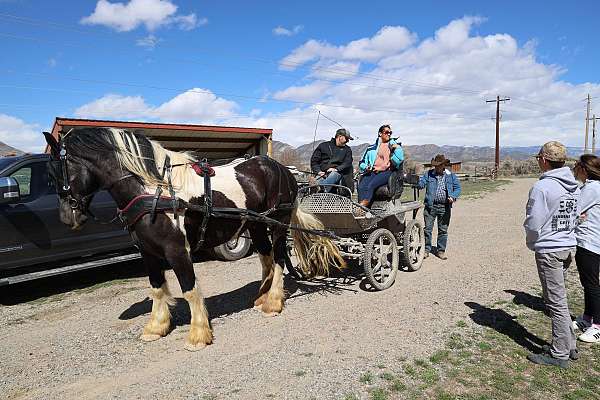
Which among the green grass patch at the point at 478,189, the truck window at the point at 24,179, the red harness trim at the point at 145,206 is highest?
the truck window at the point at 24,179

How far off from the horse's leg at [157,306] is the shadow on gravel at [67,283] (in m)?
2.81

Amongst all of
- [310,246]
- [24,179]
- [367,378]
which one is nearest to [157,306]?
[310,246]

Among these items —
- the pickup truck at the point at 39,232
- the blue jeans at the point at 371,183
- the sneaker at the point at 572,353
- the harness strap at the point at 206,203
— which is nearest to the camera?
the sneaker at the point at 572,353

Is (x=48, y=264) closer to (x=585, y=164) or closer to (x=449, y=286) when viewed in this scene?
(x=449, y=286)

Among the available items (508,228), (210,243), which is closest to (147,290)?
(210,243)

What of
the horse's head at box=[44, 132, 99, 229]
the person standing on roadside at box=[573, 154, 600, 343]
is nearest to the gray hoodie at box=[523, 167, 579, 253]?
the person standing on roadside at box=[573, 154, 600, 343]

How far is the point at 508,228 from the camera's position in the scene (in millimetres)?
11008

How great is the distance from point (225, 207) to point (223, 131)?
458cm

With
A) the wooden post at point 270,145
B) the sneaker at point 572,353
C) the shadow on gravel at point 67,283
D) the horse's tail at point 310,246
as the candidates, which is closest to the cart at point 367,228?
the horse's tail at point 310,246

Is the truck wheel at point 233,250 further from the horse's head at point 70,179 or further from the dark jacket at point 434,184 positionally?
the horse's head at point 70,179

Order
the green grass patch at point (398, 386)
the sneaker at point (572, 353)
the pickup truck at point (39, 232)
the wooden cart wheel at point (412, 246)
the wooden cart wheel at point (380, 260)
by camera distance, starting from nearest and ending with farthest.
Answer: the green grass patch at point (398, 386) < the sneaker at point (572, 353) < the pickup truck at point (39, 232) < the wooden cart wheel at point (380, 260) < the wooden cart wheel at point (412, 246)

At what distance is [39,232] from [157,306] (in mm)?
2666

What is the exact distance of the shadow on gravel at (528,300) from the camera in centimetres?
529

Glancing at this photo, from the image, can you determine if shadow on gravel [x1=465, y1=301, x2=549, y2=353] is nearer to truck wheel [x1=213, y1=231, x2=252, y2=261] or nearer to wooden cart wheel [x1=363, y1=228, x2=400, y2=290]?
wooden cart wheel [x1=363, y1=228, x2=400, y2=290]
